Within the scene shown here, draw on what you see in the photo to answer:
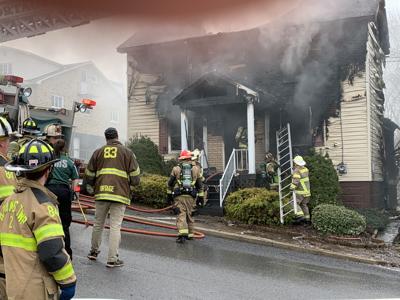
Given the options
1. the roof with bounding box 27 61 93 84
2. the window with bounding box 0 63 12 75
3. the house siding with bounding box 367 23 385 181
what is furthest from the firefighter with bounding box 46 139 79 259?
the window with bounding box 0 63 12 75

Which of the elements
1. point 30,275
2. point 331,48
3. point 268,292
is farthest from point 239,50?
point 30,275

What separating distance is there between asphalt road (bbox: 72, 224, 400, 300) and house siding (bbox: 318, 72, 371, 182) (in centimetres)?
592

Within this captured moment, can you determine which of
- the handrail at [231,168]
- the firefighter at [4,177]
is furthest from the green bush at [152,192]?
the firefighter at [4,177]

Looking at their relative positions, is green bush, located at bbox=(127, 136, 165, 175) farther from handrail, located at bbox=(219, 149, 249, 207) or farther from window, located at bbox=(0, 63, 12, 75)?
window, located at bbox=(0, 63, 12, 75)

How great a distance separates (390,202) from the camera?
1694cm

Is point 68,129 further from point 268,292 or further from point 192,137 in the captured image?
point 268,292

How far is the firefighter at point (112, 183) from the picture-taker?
5.79 m

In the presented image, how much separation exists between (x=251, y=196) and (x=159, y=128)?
5900 millimetres

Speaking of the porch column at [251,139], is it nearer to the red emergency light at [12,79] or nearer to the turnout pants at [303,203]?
the turnout pants at [303,203]

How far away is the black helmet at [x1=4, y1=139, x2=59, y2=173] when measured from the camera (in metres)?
2.59

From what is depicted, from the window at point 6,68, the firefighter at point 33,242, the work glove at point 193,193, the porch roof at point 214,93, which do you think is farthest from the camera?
the window at point 6,68

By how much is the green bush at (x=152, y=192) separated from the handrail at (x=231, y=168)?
1.51m

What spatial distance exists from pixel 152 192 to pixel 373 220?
5.70 metres

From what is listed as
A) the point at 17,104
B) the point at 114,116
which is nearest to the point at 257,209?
the point at 17,104
